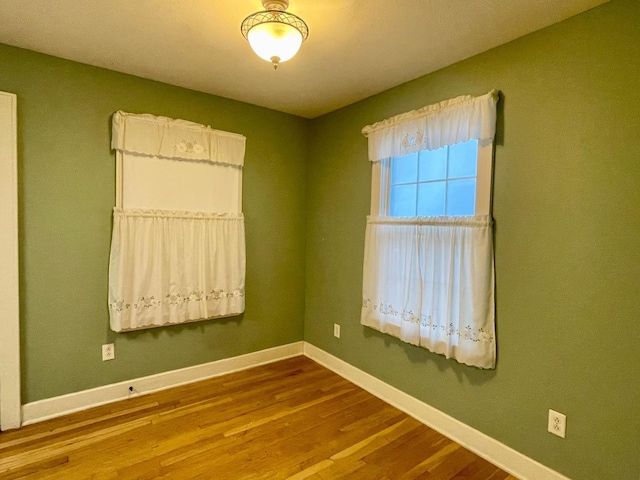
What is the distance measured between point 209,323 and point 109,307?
0.78m

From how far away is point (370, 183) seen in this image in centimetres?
281

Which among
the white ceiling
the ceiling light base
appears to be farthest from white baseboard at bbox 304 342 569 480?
the ceiling light base

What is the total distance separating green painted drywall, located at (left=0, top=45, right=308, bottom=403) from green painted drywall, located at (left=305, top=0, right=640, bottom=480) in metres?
1.69

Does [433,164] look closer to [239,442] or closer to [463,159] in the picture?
[463,159]

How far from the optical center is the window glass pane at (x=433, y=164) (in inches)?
91.2

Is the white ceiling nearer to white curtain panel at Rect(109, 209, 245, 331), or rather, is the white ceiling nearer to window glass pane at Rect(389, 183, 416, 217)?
window glass pane at Rect(389, 183, 416, 217)

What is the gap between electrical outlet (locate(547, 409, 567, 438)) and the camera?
1.73m

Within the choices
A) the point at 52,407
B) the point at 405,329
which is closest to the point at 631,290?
the point at 405,329

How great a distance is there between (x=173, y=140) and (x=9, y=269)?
1.34 metres

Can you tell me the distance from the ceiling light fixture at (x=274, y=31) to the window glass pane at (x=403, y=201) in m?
1.34

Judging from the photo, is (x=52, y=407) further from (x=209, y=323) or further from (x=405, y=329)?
(x=405, y=329)

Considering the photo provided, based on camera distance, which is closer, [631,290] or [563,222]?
[631,290]

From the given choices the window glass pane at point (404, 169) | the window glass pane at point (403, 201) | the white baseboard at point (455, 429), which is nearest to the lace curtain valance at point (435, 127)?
the window glass pane at point (404, 169)

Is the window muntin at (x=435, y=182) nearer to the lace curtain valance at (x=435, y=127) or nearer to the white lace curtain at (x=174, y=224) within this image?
the lace curtain valance at (x=435, y=127)
